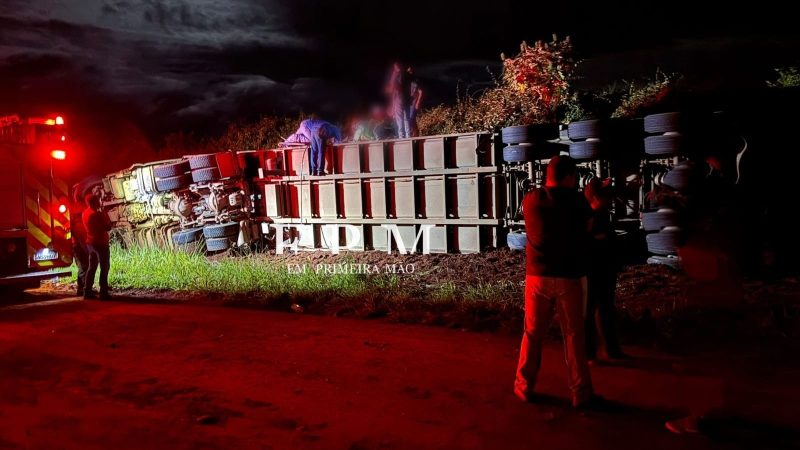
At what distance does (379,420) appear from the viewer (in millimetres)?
4434

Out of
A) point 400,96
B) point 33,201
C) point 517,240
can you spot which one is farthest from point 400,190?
point 33,201

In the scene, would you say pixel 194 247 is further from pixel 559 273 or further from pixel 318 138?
pixel 559 273

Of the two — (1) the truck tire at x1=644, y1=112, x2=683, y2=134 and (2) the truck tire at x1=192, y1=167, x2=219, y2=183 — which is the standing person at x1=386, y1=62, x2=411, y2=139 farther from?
(1) the truck tire at x1=644, y1=112, x2=683, y2=134

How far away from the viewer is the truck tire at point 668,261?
8.27 meters

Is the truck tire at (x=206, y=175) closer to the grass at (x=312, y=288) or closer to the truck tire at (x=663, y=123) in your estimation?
the grass at (x=312, y=288)

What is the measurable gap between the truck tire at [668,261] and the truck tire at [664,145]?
56.2 inches

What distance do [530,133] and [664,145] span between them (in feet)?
6.67

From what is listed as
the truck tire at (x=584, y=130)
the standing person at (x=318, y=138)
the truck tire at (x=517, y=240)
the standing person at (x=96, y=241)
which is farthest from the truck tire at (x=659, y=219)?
the standing person at (x=96, y=241)

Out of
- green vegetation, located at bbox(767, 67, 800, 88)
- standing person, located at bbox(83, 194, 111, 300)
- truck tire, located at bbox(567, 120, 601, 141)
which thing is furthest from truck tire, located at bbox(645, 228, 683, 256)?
standing person, located at bbox(83, 194, 111, 300)

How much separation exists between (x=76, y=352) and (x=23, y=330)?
1.77m

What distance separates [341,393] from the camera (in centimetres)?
505

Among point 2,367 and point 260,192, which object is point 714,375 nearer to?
point 2,367

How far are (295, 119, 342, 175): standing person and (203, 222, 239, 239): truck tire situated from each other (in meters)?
2.18

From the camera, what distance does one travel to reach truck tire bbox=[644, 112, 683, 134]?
823 cm
